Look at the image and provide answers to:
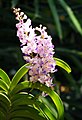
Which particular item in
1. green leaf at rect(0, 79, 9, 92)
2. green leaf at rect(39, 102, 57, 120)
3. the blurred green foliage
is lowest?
green leaf at rect(39, 102, 57, 120)

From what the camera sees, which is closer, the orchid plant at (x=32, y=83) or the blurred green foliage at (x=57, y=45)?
the orchid plant at (x=32, y=83)

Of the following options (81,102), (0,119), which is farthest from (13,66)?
(0,119)

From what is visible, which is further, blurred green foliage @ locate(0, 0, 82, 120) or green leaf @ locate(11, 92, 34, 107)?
blurred green foliage @ locate(0, 0, 82, 120)

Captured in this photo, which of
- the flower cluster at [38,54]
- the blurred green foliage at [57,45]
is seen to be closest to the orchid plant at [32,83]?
the flower cluster at [38,54]

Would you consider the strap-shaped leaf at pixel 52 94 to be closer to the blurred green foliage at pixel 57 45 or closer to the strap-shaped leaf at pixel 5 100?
the strap-shaped leaf at pixel 5 100

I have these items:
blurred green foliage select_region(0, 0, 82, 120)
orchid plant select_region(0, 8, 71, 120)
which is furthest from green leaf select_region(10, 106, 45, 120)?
blurred green foliage select_region(0, 0, 82, 120)

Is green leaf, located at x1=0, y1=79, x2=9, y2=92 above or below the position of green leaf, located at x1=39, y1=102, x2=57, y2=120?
above

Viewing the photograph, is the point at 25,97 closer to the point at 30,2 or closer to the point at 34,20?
the point at 34,20

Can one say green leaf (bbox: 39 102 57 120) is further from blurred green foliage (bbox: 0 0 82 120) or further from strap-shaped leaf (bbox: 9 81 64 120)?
blurred green foliage (bbox: 0 0 82 120)

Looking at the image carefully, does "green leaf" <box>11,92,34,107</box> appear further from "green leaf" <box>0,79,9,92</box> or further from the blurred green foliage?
the blurred green foliage
